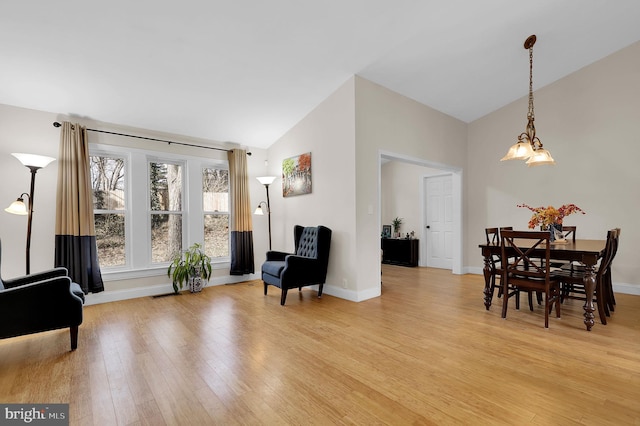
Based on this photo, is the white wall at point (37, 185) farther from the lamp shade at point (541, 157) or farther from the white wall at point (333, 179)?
the lamp shade at point (541, 157)

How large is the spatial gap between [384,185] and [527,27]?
4.56 m

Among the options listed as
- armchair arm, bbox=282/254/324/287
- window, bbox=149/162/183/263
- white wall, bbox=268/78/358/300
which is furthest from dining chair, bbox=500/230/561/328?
window, bbox=149/162/183/263

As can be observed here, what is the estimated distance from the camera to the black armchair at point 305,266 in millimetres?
4043

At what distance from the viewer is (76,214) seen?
3951 millimetres

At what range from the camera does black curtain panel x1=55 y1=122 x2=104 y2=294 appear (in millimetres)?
3883

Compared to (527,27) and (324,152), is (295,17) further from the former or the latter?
(527,27)

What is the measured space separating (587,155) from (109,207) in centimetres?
736

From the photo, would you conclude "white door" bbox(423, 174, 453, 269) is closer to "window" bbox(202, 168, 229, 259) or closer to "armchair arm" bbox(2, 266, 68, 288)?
"window" bbox(202, 168, 229, 259)

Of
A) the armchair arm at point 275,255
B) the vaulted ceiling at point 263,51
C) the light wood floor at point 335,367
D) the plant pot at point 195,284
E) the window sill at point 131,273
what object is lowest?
the light wood floor at point 335,367

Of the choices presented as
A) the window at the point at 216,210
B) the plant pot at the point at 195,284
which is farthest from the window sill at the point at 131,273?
the window at the point at 216,210

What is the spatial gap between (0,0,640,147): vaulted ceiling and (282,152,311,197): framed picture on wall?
2.32 feet

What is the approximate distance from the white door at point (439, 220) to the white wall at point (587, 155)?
90cm

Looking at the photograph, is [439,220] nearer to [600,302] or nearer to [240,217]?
[600,302]

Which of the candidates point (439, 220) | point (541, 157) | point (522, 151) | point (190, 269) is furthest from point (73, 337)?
point (439, 220)
